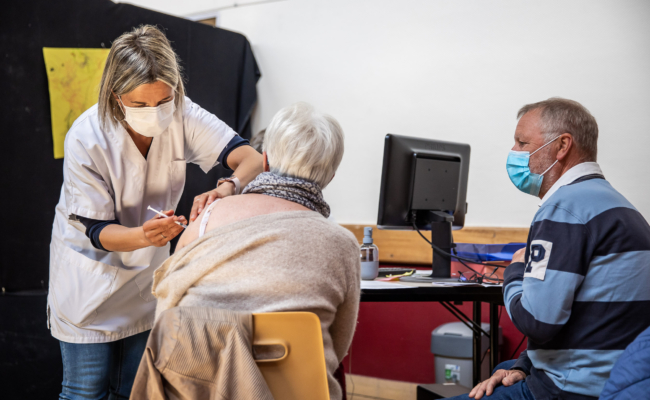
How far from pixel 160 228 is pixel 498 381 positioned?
36.9 inches

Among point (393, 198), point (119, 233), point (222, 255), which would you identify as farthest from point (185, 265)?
point (393, 198)

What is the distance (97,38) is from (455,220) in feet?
6.61

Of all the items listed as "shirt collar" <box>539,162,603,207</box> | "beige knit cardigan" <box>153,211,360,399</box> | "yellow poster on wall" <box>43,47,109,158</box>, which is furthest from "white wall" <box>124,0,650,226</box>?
"beige knit cardigan" <box>153,211,360,399</box>

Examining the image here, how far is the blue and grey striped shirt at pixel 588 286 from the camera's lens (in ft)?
3.55

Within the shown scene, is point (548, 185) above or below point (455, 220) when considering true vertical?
above

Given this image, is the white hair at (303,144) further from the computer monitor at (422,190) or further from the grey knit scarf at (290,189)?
the computer monitor at (422,190)

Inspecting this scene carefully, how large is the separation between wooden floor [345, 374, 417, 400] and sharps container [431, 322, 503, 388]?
1.20 ft

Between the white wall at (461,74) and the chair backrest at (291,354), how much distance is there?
2088mm

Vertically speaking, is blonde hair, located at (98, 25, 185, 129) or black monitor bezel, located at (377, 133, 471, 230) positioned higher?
blonde hair, located at (98, 25, 185, 129)

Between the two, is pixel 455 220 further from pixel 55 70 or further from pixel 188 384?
pixel 55 70

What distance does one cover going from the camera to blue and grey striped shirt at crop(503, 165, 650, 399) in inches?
42.6

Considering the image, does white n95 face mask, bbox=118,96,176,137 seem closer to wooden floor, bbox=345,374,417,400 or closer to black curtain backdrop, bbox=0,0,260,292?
black curtain backdrop, bbox=0,0,260,292

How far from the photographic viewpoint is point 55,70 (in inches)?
97.0

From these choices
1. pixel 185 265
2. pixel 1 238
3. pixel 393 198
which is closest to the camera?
pixel 185 265
